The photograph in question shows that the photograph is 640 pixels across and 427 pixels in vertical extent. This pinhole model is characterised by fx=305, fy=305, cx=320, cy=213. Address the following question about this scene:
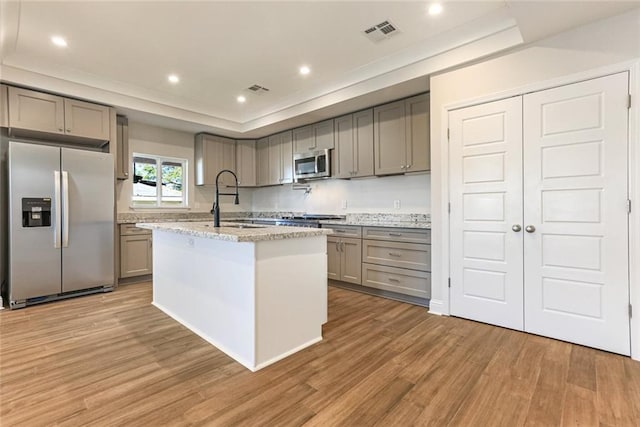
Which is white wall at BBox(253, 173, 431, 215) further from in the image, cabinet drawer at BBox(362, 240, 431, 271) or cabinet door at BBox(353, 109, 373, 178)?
cabinet drawer at BBox(362, 240, 431, 271)

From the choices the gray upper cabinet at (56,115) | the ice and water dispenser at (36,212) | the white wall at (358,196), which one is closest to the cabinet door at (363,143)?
the white wall at (358,196)

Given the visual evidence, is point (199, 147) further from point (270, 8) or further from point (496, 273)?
point (496, 273)

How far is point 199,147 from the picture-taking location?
543cm

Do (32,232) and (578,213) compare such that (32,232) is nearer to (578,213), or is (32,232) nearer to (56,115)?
(56,115)

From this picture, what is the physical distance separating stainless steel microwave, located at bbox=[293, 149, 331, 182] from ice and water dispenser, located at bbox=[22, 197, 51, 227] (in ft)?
10.4

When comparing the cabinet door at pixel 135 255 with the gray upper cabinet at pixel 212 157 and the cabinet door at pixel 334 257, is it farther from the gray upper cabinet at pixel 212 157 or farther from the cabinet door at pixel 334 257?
the cabinet door at pixel 334 257

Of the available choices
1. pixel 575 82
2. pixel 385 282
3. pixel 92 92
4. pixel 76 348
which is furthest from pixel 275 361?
pixel 92 92

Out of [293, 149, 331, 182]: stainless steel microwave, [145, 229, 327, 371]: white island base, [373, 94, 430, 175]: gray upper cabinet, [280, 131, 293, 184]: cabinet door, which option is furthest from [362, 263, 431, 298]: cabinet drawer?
[280, 131, 293, 184]: cabinet door

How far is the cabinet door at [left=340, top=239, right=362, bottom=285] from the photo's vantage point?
12.8ft

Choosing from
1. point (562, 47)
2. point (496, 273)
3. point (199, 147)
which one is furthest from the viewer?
point (199, 147)

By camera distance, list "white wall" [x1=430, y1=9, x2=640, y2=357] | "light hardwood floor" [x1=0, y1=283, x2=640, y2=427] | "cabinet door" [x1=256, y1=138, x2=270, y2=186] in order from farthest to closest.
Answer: "cabinet door" [x1=256, y1=138, x2=270, y2=186], "white wall" [x1=430, y1=9, x2=640, y2=357], "light hardwood floor" [x1=0, y1=283, x2=640, y2=427]

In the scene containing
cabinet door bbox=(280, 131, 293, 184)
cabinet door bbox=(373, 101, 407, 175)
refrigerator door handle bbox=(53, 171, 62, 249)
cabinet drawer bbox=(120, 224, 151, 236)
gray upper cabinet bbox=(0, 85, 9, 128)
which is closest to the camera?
gray upper cabinet bbox=(0, 85, 9, 128)

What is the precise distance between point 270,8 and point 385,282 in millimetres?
2991

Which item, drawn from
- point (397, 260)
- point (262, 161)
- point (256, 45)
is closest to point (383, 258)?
point (397, 260)
